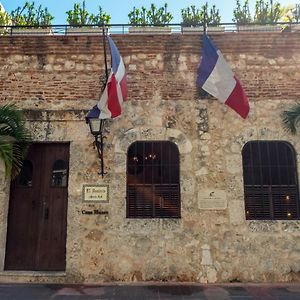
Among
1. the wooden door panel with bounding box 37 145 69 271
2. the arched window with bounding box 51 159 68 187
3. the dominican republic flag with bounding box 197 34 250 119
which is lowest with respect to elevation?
the wooden door panel with bounding box 37 145 69 271

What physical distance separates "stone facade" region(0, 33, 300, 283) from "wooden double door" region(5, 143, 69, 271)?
213 mm

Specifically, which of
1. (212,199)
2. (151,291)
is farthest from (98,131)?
(151,291)

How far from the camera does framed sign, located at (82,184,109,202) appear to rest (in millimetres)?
6801

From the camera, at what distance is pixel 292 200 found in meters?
6.94

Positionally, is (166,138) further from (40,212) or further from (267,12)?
(267,12)

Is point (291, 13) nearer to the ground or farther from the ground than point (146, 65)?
farther from the ground

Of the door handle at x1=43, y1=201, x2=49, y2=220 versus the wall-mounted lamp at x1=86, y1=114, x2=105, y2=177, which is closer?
the wall-mounted lamp at x1=86, y1=114, x2=105, y2=177

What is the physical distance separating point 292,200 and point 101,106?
4209 mm

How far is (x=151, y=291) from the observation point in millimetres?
5914

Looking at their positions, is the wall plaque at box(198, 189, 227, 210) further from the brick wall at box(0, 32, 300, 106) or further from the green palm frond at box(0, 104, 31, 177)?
the green palm frond at box(0, 104, 31, 177)

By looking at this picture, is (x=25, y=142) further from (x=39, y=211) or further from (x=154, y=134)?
(x=154, y=134)

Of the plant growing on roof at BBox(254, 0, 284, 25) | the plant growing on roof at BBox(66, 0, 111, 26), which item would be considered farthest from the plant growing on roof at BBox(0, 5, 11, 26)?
the plant growing on roof at BBox(254, 0, 284, 25)

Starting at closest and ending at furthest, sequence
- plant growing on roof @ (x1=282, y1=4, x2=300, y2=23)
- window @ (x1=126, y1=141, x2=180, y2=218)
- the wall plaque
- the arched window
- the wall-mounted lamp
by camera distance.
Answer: the wall-mounted lamp → the wall plaque → window @ (x1=126, y1=141, x2=180, y2=218) → the arched window → plant growing on roof @ (x1=282, y1=4, x2=300, y2=23)

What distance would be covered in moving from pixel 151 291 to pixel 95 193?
6.95 feet
